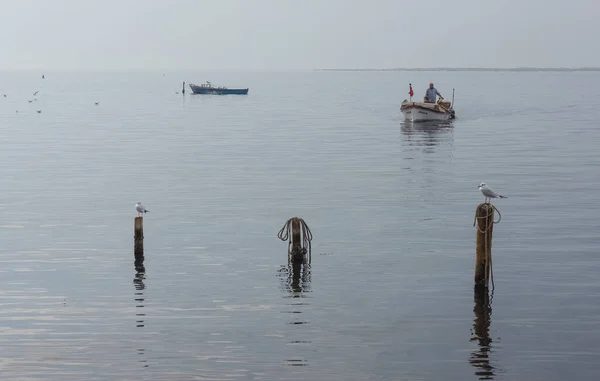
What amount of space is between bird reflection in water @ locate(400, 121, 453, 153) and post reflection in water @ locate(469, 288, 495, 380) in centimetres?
4570

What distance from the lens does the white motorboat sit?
302 ft

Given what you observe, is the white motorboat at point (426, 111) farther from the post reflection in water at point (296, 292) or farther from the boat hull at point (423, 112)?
the post reflection in water at point (296, 292)

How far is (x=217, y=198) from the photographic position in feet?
151

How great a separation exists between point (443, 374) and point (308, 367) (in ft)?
10.0

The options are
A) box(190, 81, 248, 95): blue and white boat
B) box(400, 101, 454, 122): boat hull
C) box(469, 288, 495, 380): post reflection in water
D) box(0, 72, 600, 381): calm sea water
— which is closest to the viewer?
box(469, 288, 495, 380): post reflection in water

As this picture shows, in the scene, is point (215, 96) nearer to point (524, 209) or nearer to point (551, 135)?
point (551, 135)

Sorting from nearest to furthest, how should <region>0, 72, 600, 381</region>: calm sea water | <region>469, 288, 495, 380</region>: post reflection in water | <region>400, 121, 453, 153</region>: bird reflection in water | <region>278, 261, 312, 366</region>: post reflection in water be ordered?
<region>469, 288, 495, 380</region>: post reflection in water < <region>0, 72, 600, 381</region>: calm sea water < <region>278, 261, 312, 366</region>: post reflection in water < <region>400, 121, 453, 153</region>: bird reflection in water

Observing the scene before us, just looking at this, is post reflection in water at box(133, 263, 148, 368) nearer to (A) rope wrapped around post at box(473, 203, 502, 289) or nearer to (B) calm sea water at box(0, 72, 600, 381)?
(B) calm sea water at box(0, 72, 600, 381)

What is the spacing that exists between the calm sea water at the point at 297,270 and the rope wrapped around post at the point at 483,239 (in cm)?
77

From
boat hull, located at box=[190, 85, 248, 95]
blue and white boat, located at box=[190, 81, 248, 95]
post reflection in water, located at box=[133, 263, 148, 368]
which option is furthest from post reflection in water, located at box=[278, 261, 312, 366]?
boat hull, located at box=[190, 85, 248, 95]

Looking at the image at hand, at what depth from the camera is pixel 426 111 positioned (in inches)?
3659

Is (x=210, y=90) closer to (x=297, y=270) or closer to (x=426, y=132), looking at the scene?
(x=426, y=132)

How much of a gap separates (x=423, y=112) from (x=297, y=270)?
65414mm

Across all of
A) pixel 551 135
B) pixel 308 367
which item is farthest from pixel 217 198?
pixel 551 135
